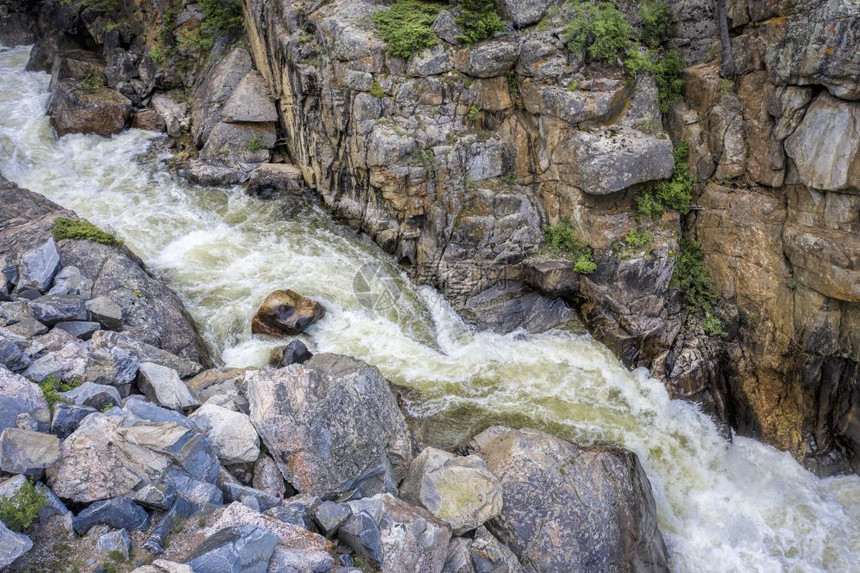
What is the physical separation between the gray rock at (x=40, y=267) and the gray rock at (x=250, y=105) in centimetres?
735

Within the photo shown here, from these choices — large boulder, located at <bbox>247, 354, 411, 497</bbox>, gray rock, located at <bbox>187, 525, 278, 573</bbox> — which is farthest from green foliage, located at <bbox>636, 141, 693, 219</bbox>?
gray rock, located at <bbox>187, 525, 278, 573</bbox>

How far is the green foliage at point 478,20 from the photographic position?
46.1ft

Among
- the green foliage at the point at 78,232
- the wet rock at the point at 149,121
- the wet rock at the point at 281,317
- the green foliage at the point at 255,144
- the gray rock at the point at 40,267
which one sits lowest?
the wet rock at the point at 281,317

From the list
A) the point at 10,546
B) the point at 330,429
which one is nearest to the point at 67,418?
the point at 10,546

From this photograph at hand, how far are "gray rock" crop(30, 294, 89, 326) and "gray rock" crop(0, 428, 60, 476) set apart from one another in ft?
12.8

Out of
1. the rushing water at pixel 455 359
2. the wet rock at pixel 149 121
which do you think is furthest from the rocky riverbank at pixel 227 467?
the wet rock at pixel 149 121

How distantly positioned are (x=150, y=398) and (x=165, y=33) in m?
16.4

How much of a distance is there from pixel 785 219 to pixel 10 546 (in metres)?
14.3

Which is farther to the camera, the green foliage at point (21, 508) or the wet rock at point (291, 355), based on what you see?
the wet rock at point (291, 355)

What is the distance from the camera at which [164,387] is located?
30.3 ft

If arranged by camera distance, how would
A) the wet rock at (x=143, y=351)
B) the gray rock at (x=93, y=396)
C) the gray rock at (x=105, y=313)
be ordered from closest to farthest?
the gray rock at (x=93, y=396)
the wet rock at (x=143, y=351)
the gray rock at (x=105, y=313)

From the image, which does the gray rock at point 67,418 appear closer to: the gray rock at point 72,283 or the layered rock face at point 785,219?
the gray rock at point 72,283

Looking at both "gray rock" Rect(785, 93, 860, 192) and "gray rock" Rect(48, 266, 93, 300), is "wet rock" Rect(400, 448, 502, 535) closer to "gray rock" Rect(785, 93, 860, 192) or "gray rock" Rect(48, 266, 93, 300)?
"gray rock" Rect(48, 266, 93, 300)

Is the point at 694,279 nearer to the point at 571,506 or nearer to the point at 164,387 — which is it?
the point at 571,506
